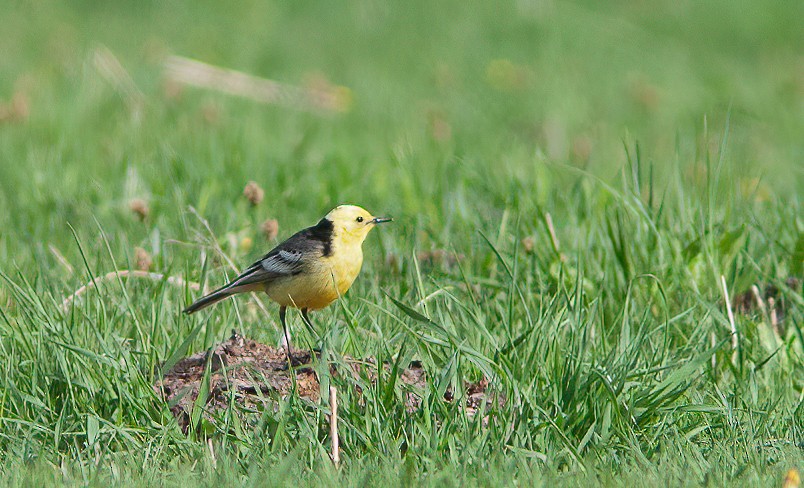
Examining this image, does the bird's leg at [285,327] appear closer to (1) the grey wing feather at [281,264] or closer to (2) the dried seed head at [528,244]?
(1) the grey wing feather at [281,264]

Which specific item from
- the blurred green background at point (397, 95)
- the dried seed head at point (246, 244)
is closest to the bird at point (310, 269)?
the dried seed head at point (246, 244)

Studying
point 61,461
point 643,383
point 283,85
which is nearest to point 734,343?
point 643,383

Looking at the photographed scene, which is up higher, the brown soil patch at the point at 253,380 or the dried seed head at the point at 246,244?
the brown soil patch at the point at 253,380

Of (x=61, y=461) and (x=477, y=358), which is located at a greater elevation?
(x=477, y=358)

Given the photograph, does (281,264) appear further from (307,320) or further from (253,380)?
(253,380)

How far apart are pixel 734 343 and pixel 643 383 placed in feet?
2.82

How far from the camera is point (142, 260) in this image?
18.1ft

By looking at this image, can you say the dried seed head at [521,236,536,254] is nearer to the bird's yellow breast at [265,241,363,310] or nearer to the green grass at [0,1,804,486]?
the green grass at [0,1,804,486]

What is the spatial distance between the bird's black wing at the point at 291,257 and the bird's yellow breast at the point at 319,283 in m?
0.04

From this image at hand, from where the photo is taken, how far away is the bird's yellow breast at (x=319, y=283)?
469cm

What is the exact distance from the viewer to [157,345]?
4.51 meters

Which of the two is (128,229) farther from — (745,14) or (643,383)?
(745,14)

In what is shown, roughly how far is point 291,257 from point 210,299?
397mm

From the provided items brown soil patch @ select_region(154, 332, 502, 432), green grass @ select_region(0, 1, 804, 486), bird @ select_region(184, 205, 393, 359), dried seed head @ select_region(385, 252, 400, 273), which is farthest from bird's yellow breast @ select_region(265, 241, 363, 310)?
dried seed head @ select_region(385, 252, 400, 273)
